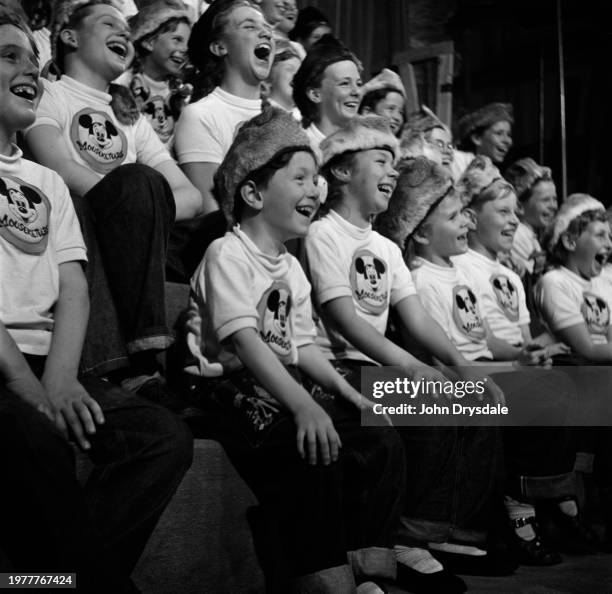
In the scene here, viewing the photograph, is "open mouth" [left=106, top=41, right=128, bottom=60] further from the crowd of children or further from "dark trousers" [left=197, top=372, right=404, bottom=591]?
"dark trousers" [left=197, top=372, right=404, bottom=591]

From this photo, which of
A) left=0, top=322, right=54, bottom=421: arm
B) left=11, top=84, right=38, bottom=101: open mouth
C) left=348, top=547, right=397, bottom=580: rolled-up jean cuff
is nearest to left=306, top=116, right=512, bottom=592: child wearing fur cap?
left=348, top=547, right=397, bottom=580: rolled-up jean cuff

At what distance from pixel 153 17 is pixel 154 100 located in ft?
0.93

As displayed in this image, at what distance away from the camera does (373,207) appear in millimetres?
2889

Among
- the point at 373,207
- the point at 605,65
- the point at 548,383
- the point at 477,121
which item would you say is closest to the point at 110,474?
the point at 373,207

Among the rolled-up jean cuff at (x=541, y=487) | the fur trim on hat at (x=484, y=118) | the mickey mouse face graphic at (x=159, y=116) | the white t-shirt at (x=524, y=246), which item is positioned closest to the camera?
the rolled-up jean cuff at (x=541, y=487)

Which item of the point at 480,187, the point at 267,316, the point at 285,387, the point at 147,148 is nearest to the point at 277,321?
the point at 267,316

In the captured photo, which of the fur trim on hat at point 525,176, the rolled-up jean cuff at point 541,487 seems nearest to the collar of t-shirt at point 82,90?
the rolled-up jean cuff at point 541,487

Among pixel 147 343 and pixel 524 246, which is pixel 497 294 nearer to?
pixel 524 246

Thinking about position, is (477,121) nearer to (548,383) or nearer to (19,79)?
(548,383)

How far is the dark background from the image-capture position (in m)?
6.68

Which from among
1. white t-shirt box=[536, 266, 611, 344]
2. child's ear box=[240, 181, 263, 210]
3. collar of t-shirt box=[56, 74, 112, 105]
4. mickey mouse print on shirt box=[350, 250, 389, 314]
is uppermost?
collar of t-shirt box=[56, 74, 112, 105]

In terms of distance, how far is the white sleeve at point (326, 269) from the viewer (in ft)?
8.71

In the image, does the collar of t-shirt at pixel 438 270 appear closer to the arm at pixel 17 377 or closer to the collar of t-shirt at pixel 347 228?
the collar of t-shirt at pixel 347 228

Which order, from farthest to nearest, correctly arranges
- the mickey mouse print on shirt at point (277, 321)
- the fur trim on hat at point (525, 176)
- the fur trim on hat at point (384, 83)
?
1. the fur trim on hat at point (525, 176)
2. the fur trim on hat at point (384, 83)
3. the mickey mouse print on shirt at point (277, 321)
